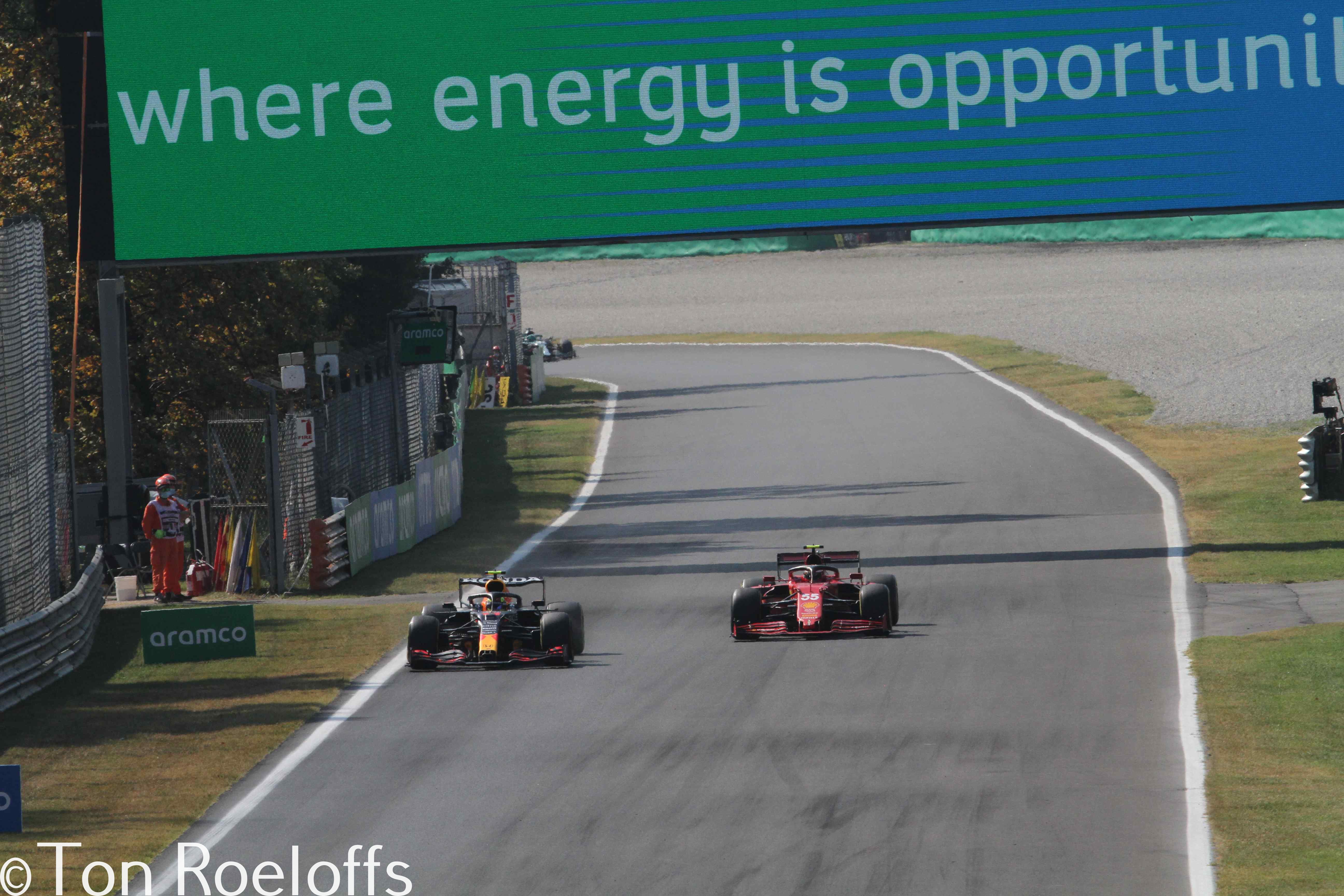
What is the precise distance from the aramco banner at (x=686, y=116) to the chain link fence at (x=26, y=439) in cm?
448

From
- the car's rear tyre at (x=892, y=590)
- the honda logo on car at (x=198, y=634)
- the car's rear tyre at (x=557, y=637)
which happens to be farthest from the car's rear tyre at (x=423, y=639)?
Answer: the car's rear tyre at (x=892, y=590)

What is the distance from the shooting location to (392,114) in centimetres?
2492

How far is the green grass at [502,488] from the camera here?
2488 cm

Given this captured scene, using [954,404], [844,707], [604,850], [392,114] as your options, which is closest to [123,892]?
[604,850]

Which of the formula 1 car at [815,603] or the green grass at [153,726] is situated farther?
the formula 1 car at [815,603]

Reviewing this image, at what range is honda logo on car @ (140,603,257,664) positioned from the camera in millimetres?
18578

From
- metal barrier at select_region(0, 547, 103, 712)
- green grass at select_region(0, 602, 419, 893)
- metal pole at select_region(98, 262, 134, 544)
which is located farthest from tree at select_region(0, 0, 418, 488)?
metal barrier at select_region(0, 547, 103, 712)

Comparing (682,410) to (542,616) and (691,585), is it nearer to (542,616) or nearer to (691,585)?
(691,585)

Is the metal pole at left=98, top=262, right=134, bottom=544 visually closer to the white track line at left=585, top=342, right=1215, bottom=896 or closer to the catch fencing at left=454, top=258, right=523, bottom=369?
the white track line at left=585, top=342, right=1215, bottom=896

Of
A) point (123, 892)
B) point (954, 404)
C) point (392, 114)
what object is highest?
point (392, 114)

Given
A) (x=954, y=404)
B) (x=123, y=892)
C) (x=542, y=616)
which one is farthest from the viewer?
(x=954, y=404)

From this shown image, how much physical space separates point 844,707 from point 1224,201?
40.3 feet

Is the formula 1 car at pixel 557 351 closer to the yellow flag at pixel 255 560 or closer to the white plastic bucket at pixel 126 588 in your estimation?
the yellow flag at pixel 255 560

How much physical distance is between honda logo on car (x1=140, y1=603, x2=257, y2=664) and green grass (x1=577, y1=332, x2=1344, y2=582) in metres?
11.0
